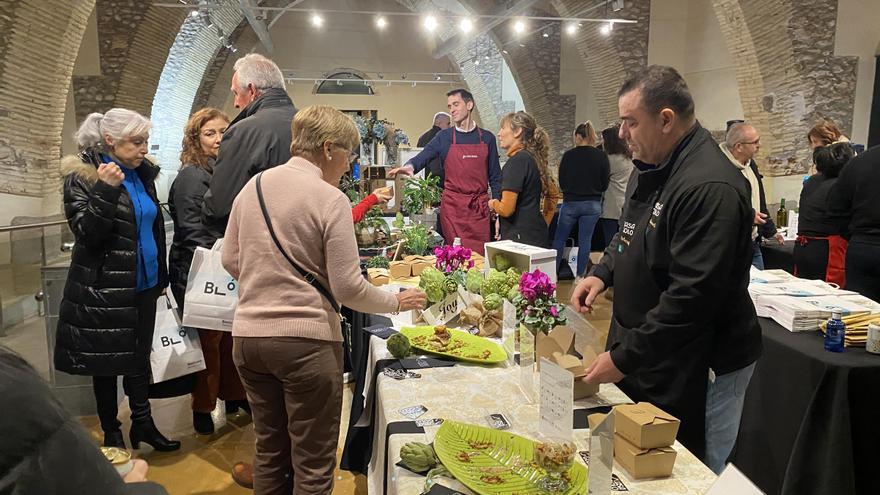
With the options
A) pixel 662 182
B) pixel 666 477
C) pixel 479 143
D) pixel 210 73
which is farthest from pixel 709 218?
pixel 210 73

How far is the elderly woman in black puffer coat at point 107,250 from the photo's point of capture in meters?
2.65

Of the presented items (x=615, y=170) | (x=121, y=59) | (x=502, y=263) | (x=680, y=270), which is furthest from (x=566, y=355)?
(x=121, y=59)

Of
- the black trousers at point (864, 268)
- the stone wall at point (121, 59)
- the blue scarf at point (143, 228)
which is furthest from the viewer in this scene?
the stone wall at point (121, 59)

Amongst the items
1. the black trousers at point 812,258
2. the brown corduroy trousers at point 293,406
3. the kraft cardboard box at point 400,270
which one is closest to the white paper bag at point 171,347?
the kraft cardboard box at point 400,270

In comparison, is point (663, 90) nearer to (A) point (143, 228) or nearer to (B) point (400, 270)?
(B) point (400, 270)

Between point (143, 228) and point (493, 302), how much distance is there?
1739 mm

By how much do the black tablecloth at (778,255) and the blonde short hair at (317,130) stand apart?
4273mm

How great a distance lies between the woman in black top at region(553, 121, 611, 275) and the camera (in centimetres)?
621

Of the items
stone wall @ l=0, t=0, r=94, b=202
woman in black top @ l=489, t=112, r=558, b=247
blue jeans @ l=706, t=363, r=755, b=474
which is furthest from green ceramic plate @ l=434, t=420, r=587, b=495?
stone wall @ l=0, t=0, r=94, b=202

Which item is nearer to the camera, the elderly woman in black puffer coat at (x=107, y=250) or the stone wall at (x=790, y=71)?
the elderly woman in black puffer coat at (x=107, y=250)

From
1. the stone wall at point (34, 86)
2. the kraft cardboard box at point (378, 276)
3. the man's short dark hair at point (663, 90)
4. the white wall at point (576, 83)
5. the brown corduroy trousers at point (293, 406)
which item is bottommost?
the brown corduroy trousers at point (293, 406)

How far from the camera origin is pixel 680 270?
1.51 metres

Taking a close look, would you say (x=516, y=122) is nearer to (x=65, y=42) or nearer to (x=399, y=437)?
(x=399, y=437)

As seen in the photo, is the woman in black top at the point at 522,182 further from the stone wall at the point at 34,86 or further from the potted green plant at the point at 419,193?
the stone wall at the point at 34,86
